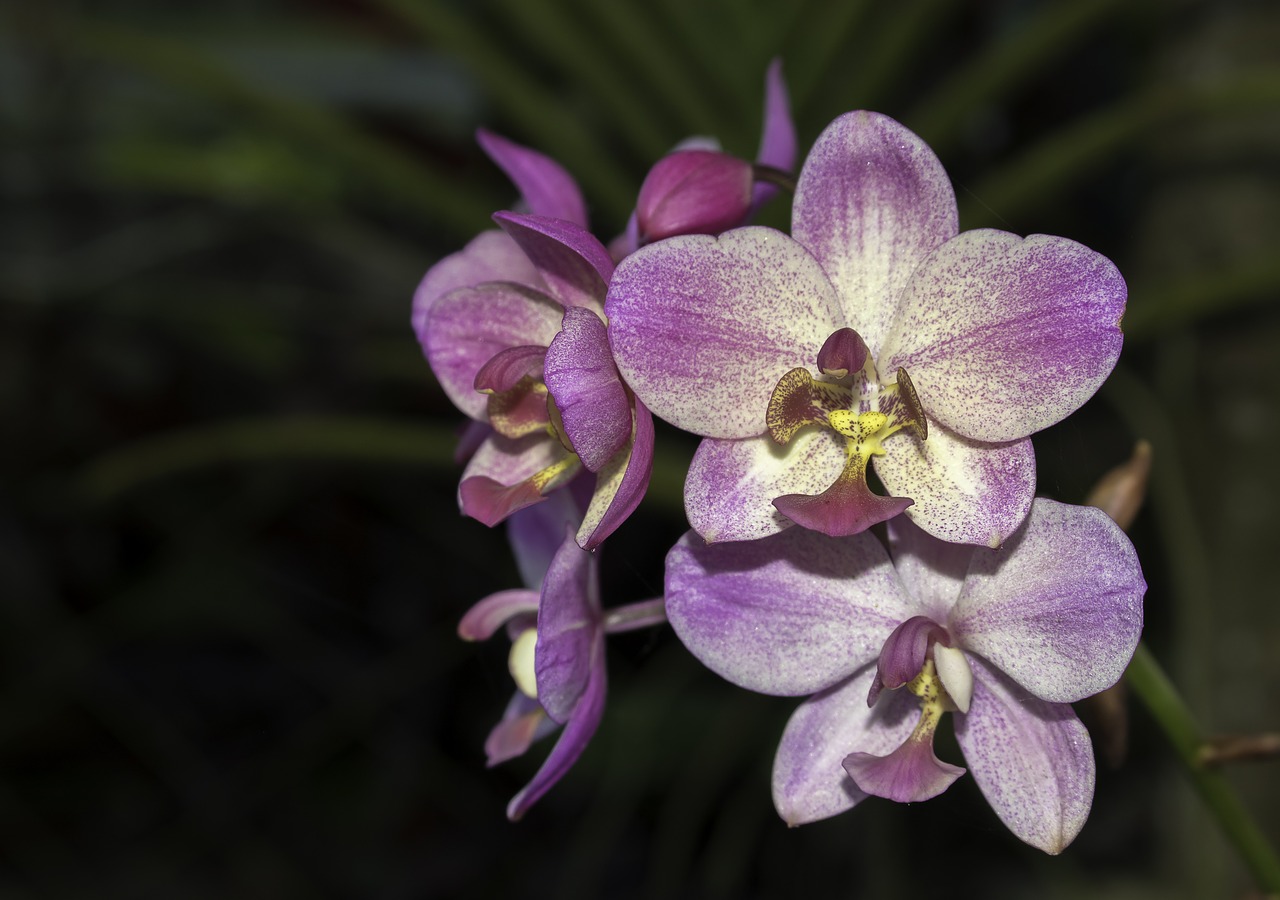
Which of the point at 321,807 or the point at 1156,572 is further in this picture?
the point at 321,807

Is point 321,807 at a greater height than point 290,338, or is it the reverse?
point 290,338

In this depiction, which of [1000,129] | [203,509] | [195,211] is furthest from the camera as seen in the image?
[195,211]

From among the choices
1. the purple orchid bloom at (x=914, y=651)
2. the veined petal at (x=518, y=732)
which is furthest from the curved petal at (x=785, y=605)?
the veined petal at (x=518, y=732)

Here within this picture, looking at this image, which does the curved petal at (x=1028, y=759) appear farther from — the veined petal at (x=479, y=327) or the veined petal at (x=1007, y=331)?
the veined petal at (x=479, y=327)

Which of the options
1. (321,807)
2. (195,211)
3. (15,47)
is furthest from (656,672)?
(15,47)

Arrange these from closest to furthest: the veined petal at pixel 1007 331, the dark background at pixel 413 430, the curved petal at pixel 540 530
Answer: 1. the veined petal at pixel 1007 331
2. the curved petal at pixel 540 530
3. the dark background at pixel 413 430

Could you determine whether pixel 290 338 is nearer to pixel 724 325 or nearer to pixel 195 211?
pixel 195 211

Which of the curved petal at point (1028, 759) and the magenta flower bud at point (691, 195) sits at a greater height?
the magenta flower bud at point (691, 195)

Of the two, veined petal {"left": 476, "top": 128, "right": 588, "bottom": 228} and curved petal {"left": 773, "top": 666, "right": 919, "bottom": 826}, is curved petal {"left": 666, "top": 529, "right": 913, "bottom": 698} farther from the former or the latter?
veined petal {"left": 476, "top": 128, "right": 588, "bottom": 228}
